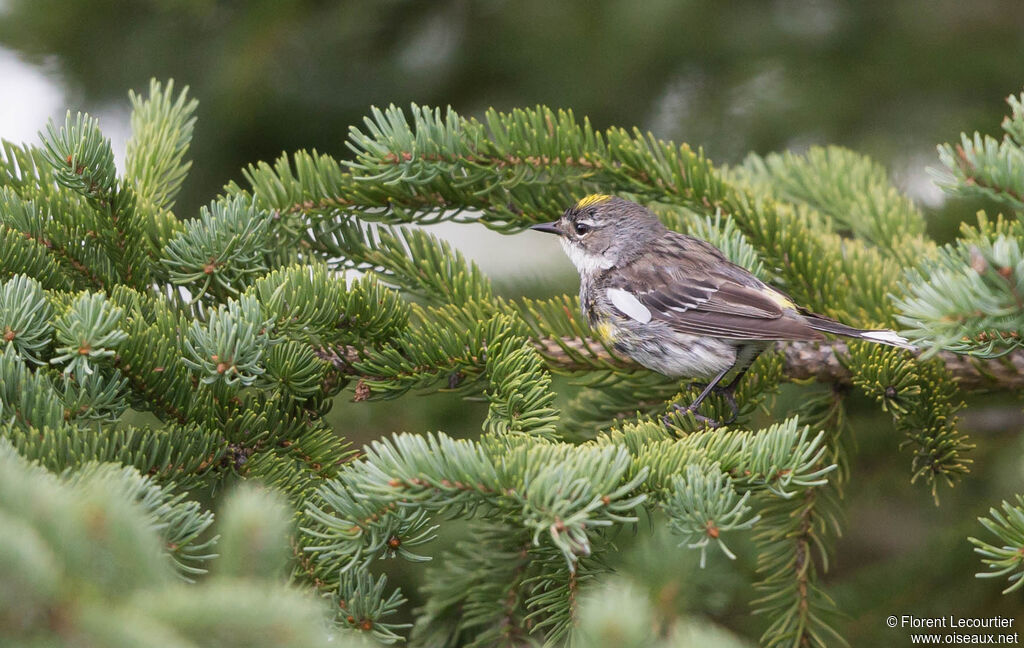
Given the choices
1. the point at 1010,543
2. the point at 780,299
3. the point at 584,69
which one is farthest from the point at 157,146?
the point at 584,69

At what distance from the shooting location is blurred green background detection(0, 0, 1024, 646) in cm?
500

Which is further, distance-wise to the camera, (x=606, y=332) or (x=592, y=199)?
(x=592, y=199)

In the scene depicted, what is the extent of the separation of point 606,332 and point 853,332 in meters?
0.90

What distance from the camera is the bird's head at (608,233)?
399 cm

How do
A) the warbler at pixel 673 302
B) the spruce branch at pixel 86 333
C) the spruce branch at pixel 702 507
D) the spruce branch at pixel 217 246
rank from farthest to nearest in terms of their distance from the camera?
the warbler at pixel 673 302
the spruce branch at pixel 217 246
the spruce branch at pixel 86 333
the spruce branch at pixel 702 507

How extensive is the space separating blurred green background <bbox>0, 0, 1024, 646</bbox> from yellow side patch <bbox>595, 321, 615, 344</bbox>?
1.15 metres

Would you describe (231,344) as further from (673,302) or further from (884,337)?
(673,302)

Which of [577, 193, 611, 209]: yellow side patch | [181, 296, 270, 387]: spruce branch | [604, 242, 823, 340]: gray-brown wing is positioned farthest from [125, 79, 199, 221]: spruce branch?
[604, 242, 823, 340]: gray-brown wing

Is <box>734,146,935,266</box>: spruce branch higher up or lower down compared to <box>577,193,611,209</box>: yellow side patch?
higher up

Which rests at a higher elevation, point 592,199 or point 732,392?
point 592,199

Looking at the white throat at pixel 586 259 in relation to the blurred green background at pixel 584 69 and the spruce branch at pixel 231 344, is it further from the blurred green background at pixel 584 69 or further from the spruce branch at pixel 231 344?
the spruce branch at pixel 231 344

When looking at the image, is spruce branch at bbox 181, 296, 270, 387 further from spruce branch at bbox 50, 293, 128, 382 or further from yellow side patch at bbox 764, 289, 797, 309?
yellow side patch at bbox 764, 289, 797, 309

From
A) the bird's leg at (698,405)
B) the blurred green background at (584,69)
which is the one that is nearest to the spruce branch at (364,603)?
the bird's leg at (698,405)

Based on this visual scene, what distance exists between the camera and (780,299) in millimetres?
3523
